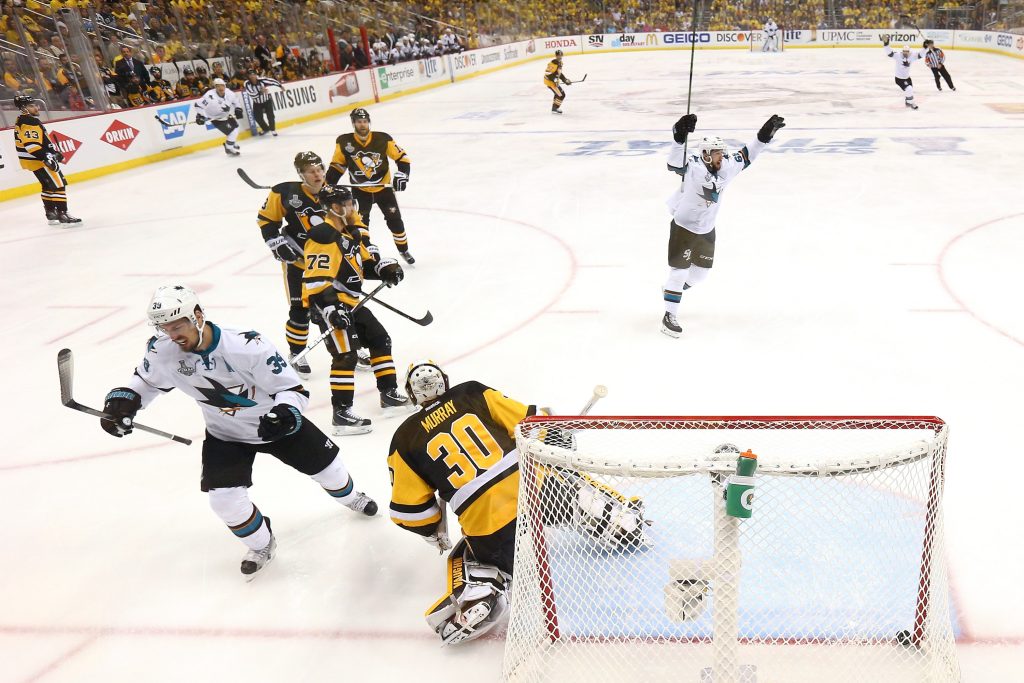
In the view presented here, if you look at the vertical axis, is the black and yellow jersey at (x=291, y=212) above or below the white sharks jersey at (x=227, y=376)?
above

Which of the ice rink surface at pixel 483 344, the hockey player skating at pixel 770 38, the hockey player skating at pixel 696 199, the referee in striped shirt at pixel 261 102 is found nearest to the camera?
the ice rink surface at pixel 483 344

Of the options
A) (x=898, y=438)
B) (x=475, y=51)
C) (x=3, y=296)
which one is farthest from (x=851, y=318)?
(x=475, y=51)

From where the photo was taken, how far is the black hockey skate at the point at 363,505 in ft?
10.1

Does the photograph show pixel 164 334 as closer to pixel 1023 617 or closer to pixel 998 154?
pixel 1023 617

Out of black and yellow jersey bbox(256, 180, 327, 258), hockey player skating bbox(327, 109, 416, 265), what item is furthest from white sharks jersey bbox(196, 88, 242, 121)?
black and yellow jersey bbox(256, 180, 327, 258)

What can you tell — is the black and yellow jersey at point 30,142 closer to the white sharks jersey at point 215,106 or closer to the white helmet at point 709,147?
the white sharks jersey at point 215,106

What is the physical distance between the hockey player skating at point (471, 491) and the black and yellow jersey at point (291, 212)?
2.10 metres

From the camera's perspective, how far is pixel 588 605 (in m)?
2.30

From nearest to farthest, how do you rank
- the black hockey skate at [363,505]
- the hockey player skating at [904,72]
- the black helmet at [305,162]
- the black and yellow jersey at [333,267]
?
the black hockey skate at [363,505]
the black and yellow jersey at [333,267]
the black helmet at [305,162]
the hockey player skating at [904,72]

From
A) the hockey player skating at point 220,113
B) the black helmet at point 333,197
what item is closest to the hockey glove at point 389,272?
the black helmet at point 333,197

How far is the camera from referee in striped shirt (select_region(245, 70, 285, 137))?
13242mm

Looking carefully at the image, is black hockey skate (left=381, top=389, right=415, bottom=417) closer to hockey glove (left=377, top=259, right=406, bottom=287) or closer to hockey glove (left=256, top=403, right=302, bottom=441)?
hockey glove (left=377, top=259, right=406, bottom=287)

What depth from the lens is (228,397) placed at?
2.59 m

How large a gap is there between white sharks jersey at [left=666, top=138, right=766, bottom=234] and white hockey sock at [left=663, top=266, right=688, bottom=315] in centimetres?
29
